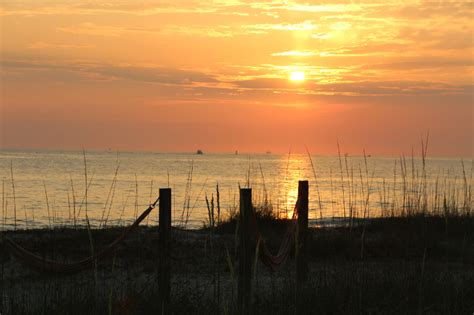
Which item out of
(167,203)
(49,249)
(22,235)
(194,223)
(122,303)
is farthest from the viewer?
(194,223)

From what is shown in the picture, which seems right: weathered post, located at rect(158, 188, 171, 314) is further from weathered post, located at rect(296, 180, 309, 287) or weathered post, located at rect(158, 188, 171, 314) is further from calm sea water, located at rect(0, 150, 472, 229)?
weathered post, located at rect(296, 180, 309, 287)

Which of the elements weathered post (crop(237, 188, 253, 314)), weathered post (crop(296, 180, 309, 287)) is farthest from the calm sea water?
weathered post (crop(296, 180, 309, 287))

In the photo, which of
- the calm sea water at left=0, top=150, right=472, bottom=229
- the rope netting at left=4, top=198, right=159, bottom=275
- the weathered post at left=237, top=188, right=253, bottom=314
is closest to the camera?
the weathered post at left=237, top=188, right=253, bottom=314

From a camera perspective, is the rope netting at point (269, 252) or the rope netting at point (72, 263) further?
the rope netting at point (72, 263)

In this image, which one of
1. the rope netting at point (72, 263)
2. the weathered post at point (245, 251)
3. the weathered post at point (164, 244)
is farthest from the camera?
the rope netting at point (72, 263)

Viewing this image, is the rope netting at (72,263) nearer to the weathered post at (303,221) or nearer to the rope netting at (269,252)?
the rope netting at (269,252)

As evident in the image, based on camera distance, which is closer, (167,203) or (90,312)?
(90,312)

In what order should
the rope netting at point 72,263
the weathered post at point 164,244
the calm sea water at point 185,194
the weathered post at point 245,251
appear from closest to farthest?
the weathered post at point 245,251 → the weathered post at point 164,244 → the rope netting at point 72,263 → the calm sea water at point 185,194

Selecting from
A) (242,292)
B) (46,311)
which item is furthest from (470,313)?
(46,311)

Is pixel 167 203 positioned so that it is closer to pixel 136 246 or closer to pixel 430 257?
pixel 136 246

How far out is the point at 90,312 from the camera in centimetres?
505

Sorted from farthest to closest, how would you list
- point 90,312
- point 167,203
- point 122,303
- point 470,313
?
1. point 167,203
2. point 470,313
3. point 90,312
4. point 122,303

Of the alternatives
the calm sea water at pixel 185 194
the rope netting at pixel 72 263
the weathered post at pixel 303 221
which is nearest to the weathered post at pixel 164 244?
the rope netting at pixel 72 263

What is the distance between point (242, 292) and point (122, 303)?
168cm
